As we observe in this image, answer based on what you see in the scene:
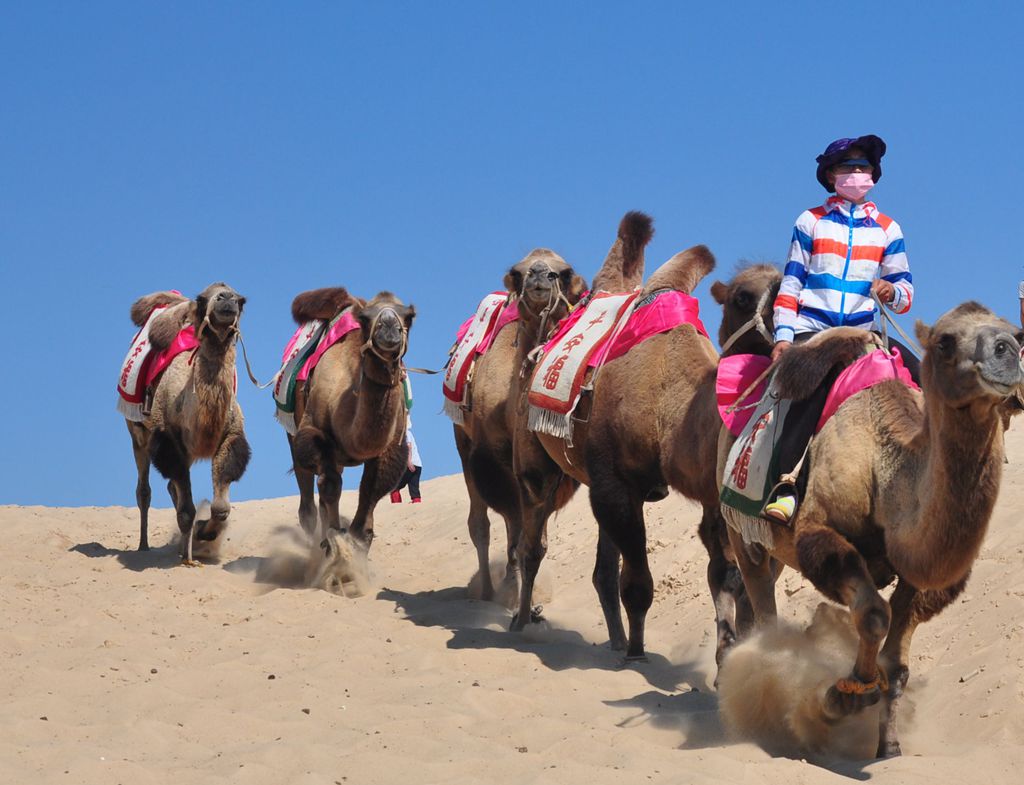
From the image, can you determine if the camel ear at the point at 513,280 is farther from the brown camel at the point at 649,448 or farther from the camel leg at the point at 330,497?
the camel leg at the point at 330,497

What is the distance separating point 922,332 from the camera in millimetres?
5426

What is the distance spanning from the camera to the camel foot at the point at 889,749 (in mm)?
6051

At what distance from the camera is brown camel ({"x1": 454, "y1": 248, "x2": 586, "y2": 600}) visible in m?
9.55

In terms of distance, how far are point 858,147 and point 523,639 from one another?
372 cm

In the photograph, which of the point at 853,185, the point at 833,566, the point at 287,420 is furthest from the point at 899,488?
the point at 287,420

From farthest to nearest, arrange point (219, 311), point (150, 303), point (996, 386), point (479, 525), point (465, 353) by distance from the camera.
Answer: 1. point (150, 303)
2. point (219, 311)
3. point (479, 525)
4. point (465, 353)
5. point (996, 386)

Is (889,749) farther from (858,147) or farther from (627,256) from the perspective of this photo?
(627,256)

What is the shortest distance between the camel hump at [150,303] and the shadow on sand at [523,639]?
437 centimetres

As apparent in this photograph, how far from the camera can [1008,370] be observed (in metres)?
4.98

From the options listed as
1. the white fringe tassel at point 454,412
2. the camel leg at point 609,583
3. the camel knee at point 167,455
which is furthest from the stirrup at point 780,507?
the camel knee at point 167,455

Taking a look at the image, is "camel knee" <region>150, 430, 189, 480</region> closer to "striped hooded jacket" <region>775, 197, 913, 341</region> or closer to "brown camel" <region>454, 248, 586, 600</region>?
"brown camel" <region>454, 248, 586, 600</region>

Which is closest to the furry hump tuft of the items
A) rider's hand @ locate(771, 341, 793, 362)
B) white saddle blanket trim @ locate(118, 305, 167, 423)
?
rider's hand @ locate(771, 341, 793, 362)

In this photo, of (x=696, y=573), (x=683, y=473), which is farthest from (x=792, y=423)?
(x=696, y=573)

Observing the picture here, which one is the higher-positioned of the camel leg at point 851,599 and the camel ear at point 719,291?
the camel ear at point 719,291
